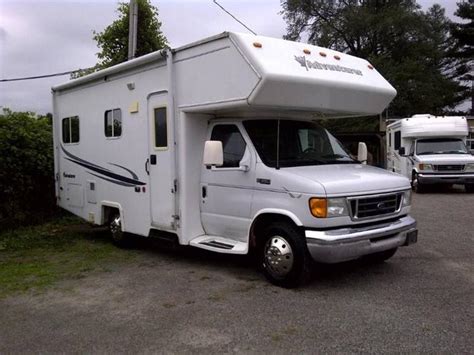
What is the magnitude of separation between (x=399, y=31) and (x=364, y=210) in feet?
119

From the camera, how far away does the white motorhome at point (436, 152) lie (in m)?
16.3

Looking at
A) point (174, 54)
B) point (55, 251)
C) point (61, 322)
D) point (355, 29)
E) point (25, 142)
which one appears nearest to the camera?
point (61, 322)

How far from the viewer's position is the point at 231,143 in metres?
6.62

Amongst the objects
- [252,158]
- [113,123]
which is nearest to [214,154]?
[252,158]

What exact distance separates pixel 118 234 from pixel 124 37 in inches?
353

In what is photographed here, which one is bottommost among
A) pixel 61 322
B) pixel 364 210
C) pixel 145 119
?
pixel 61 322

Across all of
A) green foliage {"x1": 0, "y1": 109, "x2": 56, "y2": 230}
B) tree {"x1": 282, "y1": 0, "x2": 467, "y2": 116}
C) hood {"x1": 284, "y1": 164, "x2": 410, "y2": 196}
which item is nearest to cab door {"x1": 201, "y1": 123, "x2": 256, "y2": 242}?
hood {"x1": 284, "y1": 164, "x2": 410, "y2": 196}

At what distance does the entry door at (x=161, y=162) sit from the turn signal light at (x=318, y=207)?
222cm

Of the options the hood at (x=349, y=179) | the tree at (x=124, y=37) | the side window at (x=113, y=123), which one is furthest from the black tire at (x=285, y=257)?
the tree at (x=124, y=37)

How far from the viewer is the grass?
667 centimetres

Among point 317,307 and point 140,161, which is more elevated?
point 140,161

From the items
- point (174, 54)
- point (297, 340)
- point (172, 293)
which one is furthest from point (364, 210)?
point (174, 54)

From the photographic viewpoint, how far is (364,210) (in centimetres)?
579

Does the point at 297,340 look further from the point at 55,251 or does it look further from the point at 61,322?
the point at 55,251
